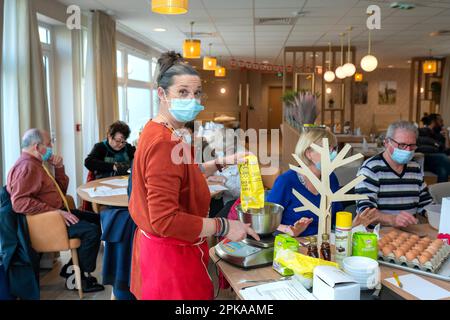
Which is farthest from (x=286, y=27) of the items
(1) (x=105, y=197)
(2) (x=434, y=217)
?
(2) (x=434, y=217)

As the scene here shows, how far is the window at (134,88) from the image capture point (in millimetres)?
8664

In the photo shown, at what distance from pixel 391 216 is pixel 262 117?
610 inches

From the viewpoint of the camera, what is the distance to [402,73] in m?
16.0

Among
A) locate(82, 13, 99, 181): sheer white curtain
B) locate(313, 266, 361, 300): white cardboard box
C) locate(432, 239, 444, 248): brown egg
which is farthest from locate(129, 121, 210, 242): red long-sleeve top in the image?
locate(82, 13, 99, 181): sheer white curtain

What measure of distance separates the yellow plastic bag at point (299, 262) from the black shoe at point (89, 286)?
2.31 m

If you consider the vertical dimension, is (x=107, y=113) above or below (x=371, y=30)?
below

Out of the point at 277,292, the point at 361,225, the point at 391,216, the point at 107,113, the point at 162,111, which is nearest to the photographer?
the point at 277,292

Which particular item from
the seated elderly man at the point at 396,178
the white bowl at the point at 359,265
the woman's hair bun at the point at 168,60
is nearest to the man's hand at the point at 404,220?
the seated elderly man at the point at 396,178

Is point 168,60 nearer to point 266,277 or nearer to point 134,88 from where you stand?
point 266,277

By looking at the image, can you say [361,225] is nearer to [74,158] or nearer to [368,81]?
[74,158]

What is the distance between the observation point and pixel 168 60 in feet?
5.03

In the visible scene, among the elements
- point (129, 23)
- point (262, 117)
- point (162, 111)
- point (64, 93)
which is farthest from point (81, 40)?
point (262, 117)

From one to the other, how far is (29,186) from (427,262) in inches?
109

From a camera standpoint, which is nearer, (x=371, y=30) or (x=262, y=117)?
(x=371, y=30)
